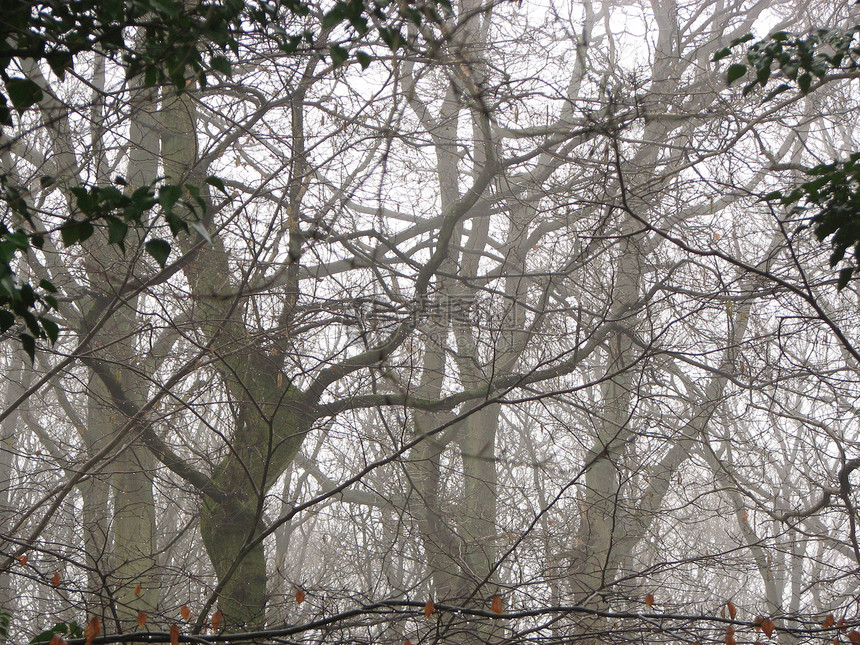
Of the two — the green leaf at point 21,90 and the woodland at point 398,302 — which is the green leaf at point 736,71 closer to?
the woodland at point 398,302

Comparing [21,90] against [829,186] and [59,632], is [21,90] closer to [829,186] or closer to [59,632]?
[59,632]

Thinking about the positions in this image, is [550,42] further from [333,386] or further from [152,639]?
[152,639]

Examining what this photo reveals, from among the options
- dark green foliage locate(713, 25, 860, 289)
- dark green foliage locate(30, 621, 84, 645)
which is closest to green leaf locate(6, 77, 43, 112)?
dark green foliage locate(30, 621, 84, 645)

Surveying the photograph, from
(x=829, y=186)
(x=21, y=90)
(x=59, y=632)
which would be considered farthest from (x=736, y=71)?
(x=59, y=632)

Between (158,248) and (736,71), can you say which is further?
(736,71)

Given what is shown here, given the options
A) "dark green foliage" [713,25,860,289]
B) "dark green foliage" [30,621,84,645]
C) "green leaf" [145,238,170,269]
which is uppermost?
"dark green foliage" [713,25,860,289]

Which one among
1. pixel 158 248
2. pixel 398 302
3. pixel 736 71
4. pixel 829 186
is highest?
pixel 398 302

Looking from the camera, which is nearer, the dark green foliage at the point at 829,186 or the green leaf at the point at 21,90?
the green leaf at the point at 21,90

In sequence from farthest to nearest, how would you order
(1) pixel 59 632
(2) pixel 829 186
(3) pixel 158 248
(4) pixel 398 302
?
(4) pixel 398 302
(2) pixel 829 186
(1) pixel 59 632
(3) pixel 158 248

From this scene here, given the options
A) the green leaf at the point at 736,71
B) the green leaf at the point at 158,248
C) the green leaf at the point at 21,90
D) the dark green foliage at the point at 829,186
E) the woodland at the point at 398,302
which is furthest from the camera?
the woodland at the point at 398,302

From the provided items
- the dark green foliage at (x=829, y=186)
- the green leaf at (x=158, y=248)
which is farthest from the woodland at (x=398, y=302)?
the green leaf at (x=158, y=248)

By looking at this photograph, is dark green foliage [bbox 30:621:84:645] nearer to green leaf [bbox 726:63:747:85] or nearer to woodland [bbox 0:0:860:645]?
woodland [bbox 0:0:860:645]

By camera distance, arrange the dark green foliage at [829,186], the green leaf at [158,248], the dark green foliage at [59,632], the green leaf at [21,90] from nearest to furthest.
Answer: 1. the green leaf at [158,248]
2. the dark green foliage at [59,632]
3. the green leaf at [21,90]
4. the dark green foliage at [829,186]

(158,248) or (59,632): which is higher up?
(158,248)
